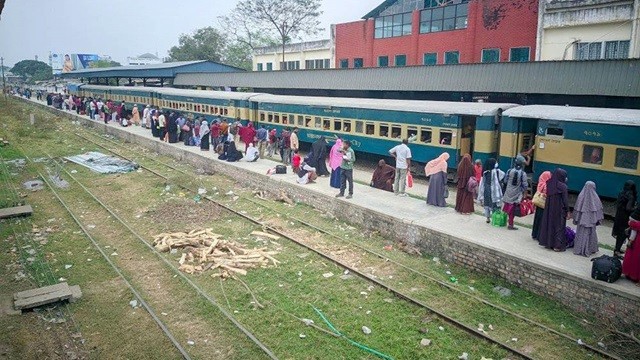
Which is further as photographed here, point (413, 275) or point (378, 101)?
point (378, 101)

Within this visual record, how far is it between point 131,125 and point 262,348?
1228 inches

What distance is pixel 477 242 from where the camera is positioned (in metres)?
9.80

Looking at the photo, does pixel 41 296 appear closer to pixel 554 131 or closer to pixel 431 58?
pixel 554 131

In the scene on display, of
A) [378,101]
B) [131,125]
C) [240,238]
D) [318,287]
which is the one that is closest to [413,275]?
[318,287]

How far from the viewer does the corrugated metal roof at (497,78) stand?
47.8ft

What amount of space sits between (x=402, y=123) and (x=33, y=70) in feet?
456

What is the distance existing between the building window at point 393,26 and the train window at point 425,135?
1530cm

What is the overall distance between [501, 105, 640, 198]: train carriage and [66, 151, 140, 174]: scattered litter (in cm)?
1588

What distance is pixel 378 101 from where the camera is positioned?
61.7 ft

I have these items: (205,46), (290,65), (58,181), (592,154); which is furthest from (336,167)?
(205,46)

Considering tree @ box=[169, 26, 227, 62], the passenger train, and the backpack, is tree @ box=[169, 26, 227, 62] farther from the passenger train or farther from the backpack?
the backpack

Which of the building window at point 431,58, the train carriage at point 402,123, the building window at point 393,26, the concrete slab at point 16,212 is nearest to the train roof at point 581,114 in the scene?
the train carriage at point 402,123

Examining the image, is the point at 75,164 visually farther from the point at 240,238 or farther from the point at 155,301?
the point at 155,301

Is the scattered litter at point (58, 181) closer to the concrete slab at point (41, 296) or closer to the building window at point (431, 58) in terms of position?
the concrete slab at point (41, 296)
